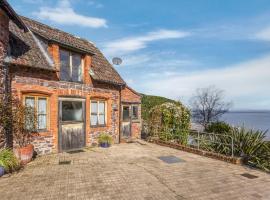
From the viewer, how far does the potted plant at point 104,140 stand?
1289cm

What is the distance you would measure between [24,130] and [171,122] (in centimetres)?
1048

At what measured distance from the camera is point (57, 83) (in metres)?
11.0

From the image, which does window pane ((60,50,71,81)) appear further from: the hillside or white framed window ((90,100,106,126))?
the hillside

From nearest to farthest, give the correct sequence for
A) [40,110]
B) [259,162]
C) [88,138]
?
[259,162] → [40,110] → [88,138]

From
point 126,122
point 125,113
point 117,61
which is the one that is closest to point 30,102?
point 125,113

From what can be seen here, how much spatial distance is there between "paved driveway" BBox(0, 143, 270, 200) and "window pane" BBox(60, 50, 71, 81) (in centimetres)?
406

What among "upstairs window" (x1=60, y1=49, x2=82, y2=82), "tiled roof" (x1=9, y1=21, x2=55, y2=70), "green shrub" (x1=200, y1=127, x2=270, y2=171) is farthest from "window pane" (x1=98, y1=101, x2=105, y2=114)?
"green shrub" (x1=200, y1=127, x2=270, y2=171)

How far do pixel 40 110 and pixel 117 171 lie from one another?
16.1ft

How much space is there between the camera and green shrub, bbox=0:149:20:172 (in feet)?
24.5

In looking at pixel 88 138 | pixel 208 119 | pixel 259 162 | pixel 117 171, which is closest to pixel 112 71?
pixel 88 138

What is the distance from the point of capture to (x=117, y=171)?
802 cm

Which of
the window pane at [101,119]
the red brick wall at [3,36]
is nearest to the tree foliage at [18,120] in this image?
the red brick wall at [3,36]

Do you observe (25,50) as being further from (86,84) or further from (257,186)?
(257,186)

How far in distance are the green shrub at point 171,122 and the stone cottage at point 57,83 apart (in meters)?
3.25
